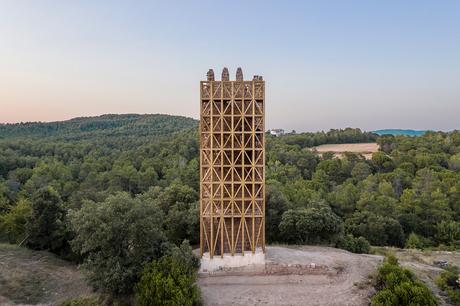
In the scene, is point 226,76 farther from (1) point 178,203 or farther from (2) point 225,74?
(1) point 178,203

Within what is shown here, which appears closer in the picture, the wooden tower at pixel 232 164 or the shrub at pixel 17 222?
the wooden tower at pixel 232 164

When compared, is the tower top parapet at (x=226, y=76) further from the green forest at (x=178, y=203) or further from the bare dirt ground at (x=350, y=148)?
the bare dirt ground at (x=350, y=148)

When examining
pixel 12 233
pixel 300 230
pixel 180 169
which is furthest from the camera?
pixel 180 169

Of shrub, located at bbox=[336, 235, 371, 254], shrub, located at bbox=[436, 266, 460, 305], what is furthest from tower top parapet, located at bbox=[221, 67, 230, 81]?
shrub, located at bbox=[436, 266, 460, 305]

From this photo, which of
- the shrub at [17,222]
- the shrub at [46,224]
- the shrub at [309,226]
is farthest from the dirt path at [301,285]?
the shrub at [17,222]

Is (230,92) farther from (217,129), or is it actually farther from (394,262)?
(394,262)

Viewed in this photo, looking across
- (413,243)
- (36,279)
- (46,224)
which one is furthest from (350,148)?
(36,279)

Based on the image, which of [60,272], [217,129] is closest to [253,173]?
[217,129]
